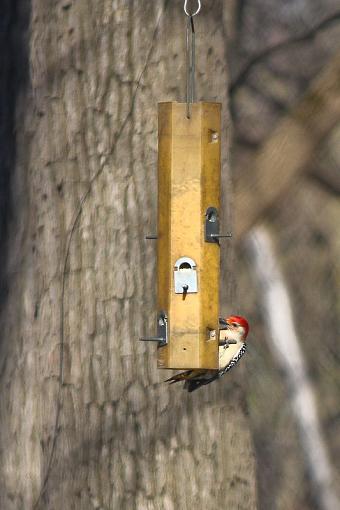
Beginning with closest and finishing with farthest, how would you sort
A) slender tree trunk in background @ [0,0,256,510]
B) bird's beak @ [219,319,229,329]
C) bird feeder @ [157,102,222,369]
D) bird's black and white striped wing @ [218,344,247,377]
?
1. bird feeder @ [157,102,222,369]
2. bird's beak @ [219,319,229,329]
3. bird's black and white striped wing @ [218,344,247,377]
4. slender tree trunk in background @ [0,0,256,510]

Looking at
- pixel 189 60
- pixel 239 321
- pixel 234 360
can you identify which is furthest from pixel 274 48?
pixel 234 360

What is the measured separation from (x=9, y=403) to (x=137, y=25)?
1.35 m

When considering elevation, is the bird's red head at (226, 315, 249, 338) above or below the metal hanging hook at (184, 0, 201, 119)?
below

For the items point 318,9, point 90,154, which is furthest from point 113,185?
point 318,9

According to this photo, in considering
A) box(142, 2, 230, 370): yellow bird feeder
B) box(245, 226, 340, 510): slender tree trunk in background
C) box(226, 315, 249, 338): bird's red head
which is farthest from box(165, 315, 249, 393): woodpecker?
box(142, 2, 230, 370): yellow bird feeder

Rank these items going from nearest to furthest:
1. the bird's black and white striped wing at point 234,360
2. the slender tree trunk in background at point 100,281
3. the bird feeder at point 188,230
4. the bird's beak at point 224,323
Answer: the bird feeder at point 188,230 → the bird's beak at point 224,323 → the bird's black and white striped wing at point 234,360 → the slender tree trunk in background at point 100,281

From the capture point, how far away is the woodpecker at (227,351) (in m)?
4.84

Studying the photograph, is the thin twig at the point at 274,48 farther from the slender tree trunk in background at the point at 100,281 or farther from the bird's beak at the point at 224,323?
the bird's beak at the point at 224,323

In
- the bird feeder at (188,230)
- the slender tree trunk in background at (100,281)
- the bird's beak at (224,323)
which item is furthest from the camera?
the slender tree trunk in background at (100,281)

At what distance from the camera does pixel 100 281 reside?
529 centimetres

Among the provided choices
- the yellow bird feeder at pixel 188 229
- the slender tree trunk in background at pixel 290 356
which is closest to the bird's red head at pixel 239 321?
the slender tree trunk in background at pixel 290 356

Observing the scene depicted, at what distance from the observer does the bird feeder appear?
447cm

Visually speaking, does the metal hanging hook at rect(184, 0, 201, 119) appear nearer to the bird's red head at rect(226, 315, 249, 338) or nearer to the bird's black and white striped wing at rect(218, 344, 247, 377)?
the bird's red head at rect(226, 315, 249, 338)

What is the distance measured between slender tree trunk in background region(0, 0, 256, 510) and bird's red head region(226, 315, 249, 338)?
0.14m
